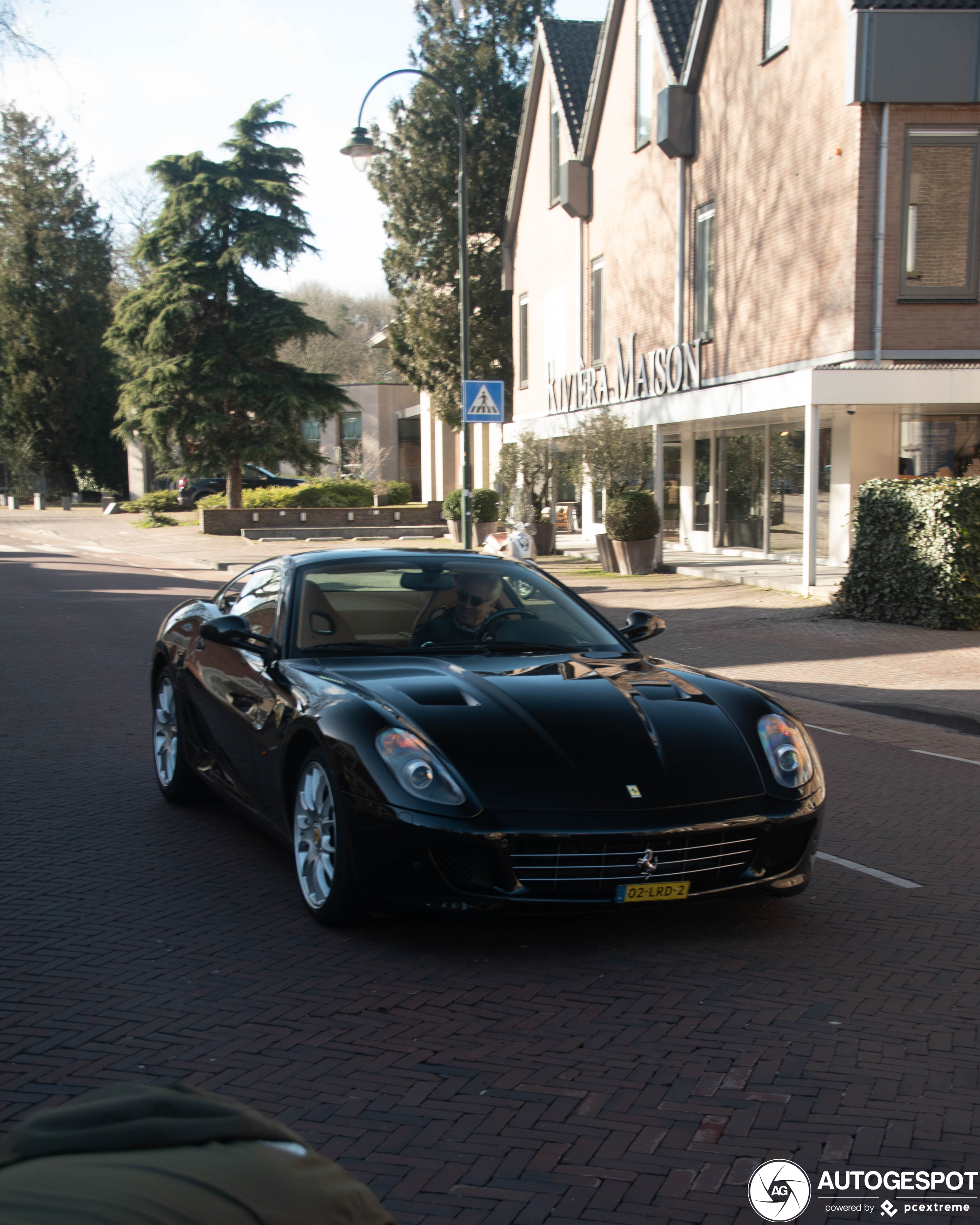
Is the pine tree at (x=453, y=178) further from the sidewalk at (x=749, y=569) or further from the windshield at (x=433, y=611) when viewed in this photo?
the windshield at (x=433, y=611)

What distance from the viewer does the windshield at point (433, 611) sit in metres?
5.59

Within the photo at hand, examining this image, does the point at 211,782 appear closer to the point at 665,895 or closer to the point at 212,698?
the point at 212,698

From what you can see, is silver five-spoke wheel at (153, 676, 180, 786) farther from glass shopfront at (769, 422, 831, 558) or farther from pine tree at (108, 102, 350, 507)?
pine tree at (108, 102, 350, 507)

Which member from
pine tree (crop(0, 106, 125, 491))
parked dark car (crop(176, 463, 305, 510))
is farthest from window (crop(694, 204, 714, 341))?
pine tree (crop(0, 106, 125, 491))

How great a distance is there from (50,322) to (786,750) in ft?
211

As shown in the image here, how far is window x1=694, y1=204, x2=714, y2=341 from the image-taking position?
22875mm

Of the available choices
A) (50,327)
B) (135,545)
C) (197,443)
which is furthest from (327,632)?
(50,327)

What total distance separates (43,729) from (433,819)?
552 cm

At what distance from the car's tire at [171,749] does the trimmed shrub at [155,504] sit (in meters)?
39.1

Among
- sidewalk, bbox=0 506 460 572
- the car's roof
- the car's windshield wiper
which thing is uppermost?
the car's roof

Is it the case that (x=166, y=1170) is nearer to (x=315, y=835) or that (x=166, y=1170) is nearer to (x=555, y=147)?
(x=315, y=835)

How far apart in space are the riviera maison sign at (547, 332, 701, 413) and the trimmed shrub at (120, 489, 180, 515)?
791 inches

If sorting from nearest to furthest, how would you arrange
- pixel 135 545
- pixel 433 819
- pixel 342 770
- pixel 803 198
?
pixel 433 819 < pixel 342 770 < pixel 803 198 < pixel 135 545

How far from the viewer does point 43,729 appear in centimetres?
877
